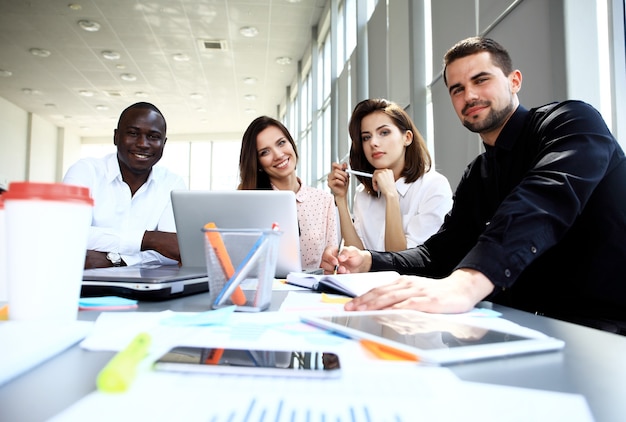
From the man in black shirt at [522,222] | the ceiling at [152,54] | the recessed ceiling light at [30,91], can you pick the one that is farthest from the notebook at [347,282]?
the recessed ceiling light at [30,91]

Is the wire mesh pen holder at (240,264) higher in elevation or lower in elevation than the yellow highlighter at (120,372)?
higher

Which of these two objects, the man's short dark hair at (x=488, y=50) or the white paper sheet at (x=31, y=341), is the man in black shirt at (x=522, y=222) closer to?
the man's short dark hair at (x=488, y=50)

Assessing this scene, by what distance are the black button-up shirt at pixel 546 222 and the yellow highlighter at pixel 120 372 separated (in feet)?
1.84

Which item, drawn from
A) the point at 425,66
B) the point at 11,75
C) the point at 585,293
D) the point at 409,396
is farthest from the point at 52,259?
the point at 11,75

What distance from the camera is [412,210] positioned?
2107mm

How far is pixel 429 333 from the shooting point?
0.50 m

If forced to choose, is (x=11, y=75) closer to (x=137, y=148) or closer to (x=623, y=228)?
(x=137, y=148)

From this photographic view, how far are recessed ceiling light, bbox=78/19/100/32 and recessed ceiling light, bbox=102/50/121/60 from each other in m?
0.75

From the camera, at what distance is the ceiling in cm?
570

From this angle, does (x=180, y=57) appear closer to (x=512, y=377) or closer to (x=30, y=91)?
(x=30, y=91)

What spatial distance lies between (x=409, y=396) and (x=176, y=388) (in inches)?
7.0

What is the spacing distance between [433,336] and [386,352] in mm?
80

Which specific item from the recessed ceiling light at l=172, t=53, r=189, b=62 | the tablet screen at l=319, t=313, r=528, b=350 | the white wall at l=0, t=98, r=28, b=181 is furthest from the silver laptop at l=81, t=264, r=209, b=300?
the white wall at l=0, t=98, r=28, b=181

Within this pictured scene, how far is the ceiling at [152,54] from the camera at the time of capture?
18.7 ft
